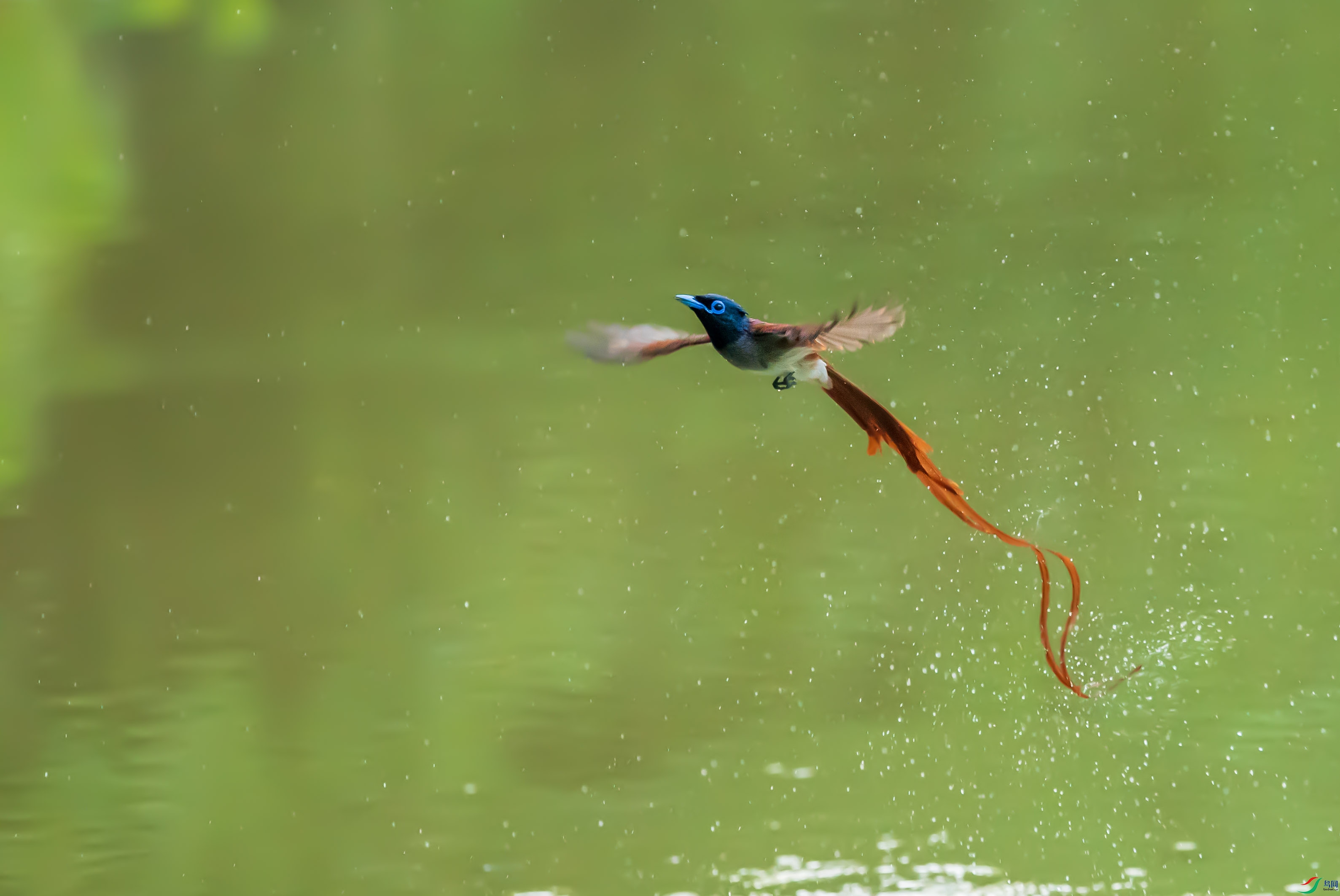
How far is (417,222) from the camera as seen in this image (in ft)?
5.91

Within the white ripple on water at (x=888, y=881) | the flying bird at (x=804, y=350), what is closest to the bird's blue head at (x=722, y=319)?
the flying bird at (x=804, y=350)

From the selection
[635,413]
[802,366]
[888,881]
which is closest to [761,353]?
[802,366]

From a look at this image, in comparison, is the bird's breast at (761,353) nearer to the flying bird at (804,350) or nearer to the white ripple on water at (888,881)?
the flying bird at (804,350)

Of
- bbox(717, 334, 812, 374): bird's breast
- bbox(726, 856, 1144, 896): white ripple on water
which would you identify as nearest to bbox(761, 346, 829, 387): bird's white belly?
bbox(717, 334, 812, 374): bird's breast

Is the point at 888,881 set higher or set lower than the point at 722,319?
lower

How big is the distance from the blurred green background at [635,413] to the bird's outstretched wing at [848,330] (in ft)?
2.75

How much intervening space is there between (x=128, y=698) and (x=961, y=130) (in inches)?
52.1

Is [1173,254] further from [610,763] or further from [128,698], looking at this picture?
[128,698]

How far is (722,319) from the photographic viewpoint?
81 centimetres

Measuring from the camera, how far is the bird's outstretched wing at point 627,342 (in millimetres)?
864

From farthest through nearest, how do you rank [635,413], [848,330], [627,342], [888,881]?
[635,413]
[888,881]
[627,342]
[848,330]

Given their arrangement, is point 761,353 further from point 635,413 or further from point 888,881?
point 635,413

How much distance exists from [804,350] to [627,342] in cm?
15

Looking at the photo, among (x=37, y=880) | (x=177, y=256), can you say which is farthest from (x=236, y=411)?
(x=37, y=880)
